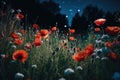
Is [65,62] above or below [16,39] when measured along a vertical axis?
below

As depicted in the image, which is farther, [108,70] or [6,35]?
[6,35]

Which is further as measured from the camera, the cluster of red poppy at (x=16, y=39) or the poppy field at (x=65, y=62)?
the cluster of red poppy at (x=16, y=39)

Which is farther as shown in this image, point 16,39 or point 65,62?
point 16,39

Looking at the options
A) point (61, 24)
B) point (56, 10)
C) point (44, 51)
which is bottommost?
point (44, 51)

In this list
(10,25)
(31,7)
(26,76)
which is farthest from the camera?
(31,7)

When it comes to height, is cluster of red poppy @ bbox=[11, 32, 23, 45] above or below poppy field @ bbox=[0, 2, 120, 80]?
above

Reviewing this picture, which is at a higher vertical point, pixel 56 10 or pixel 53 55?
pixel 56 10

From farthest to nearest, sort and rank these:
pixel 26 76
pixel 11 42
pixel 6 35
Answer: pixel 6 35 → pixel 11 42 → pixel 26 76

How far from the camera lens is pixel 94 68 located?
4.09m

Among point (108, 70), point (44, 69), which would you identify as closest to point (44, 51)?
point (44, 69)

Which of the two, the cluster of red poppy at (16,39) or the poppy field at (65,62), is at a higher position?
the cluster of red poppy at (16,39)

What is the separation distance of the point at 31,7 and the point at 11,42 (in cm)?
1276

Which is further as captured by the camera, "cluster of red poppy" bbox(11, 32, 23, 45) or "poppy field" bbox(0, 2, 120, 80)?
"cluster of red poppy" bbox(11, 32, 23, 45)

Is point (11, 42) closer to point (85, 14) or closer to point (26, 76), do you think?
point (26, 76)
